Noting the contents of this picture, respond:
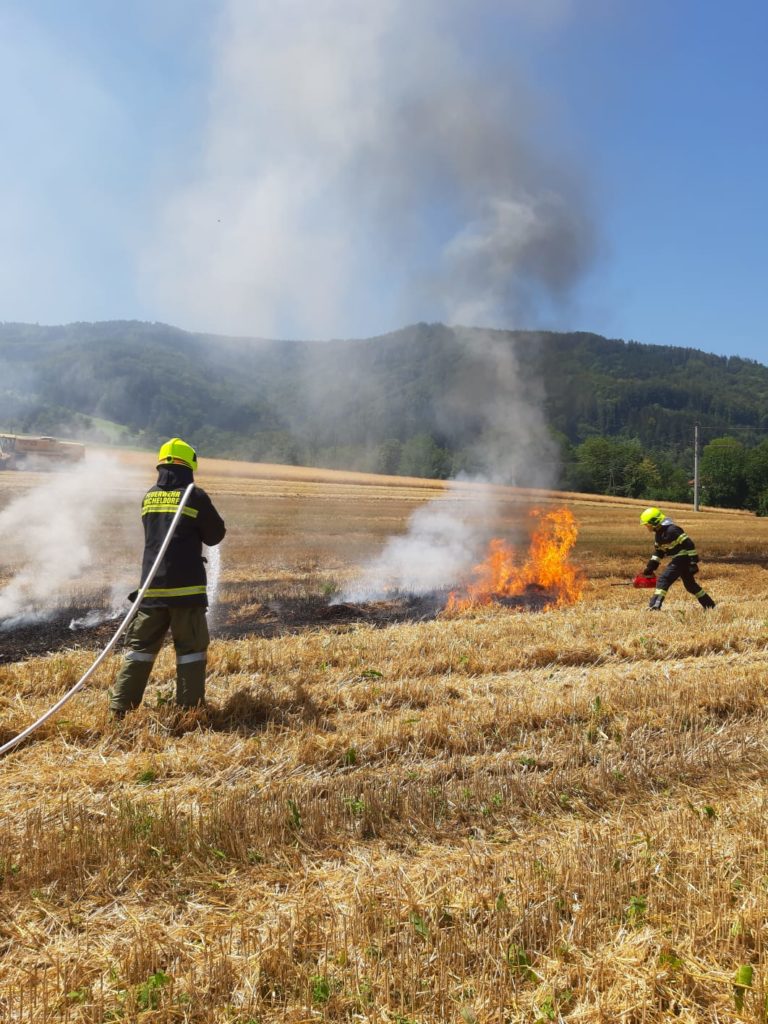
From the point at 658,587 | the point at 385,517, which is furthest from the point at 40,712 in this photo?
the point at 385,517

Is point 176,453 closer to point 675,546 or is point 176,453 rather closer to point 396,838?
point 396,838

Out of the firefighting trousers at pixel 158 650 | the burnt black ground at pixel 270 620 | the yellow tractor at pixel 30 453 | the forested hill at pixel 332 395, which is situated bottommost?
the burnt black ground at pixel 270 620

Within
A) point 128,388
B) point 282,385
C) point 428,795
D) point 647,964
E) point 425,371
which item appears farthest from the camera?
point 282,385

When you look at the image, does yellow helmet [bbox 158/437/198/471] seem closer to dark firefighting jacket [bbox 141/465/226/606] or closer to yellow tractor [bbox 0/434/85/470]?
dark firefighting jacket [bbox 141/465/226/606]

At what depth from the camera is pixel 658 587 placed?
12391 mm

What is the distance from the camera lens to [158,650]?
252 inches

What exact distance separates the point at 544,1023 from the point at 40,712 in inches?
216

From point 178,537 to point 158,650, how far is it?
1046 mm

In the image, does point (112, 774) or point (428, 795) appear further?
point (112, 774)

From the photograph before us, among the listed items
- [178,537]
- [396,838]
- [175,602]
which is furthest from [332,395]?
[396,838]

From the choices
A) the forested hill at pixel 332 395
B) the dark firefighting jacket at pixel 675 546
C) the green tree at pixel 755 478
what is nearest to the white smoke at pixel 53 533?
the dark firefighting jacket at pixel 675 546

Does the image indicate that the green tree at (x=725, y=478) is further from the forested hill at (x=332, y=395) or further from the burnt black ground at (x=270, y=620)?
the burnt black ground at (x=270, y=620)

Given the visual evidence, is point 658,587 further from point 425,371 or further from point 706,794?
point 425,371

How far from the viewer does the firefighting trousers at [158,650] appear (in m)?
6.30
